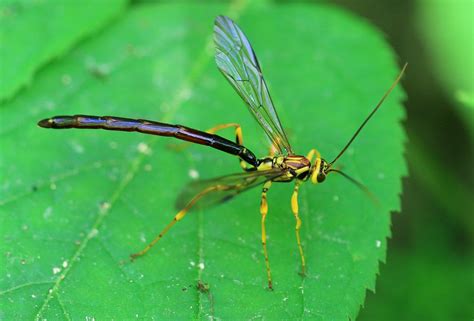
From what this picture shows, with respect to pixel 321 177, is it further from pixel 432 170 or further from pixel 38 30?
pixel 38 30

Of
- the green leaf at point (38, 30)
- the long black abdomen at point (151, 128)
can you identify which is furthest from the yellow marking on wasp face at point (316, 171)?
the green leaf at point (38, 30)

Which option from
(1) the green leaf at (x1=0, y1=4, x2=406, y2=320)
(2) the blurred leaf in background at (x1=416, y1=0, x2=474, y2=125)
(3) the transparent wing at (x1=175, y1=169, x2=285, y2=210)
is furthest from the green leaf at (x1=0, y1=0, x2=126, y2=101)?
(2) the blurred leaf in background at (x1=416, y1=0, x2=474, y2=125)

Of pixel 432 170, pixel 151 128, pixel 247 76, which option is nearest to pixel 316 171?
pixel 247 76

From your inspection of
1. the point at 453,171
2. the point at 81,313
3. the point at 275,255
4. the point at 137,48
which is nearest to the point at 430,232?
the point at 453,171

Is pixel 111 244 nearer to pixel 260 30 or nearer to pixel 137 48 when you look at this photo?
pixel 137 48

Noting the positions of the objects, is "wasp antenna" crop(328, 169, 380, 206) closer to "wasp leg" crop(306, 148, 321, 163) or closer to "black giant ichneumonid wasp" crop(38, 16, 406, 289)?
"black giant ichneumonid wasp" crop(38, 16, 406, 289)

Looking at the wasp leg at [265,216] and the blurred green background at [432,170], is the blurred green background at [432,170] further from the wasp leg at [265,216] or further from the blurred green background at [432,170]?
the wasp leg at [265,216]

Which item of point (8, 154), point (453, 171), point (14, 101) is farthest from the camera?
point (453, 171)
